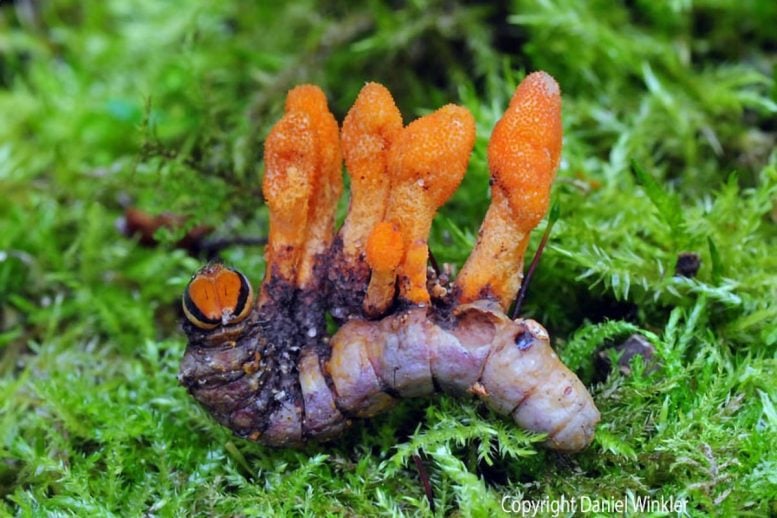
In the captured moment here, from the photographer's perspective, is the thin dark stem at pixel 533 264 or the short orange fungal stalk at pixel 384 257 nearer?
the short orange fungal stalk at pixel 384 257

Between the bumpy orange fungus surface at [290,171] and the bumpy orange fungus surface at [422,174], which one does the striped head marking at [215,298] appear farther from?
the bumpy orange fungus surface at [422,174]

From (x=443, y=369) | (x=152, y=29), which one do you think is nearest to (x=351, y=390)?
(x=443, y=369)

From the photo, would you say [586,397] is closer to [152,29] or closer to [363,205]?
[363,205]

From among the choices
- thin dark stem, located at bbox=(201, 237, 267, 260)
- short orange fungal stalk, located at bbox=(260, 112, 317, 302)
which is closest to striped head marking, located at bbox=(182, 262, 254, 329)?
short orange fungal stalk, located at bbox=(260, 112, 317, 302)

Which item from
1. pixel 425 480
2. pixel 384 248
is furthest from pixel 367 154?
pixel 425 480

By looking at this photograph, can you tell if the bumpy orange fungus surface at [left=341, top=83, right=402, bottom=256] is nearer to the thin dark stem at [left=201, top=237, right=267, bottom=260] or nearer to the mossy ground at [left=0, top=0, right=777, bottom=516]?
the mossy ground at [left=0, top=0, right=777, bottom=516]

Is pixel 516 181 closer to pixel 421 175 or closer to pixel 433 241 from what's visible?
pixel 421 175

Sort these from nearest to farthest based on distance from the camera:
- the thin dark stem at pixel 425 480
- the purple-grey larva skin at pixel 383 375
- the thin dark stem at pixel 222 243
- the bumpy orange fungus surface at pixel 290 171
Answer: the purple-grey larva skin at pixel 383 375, the thin dark stem at pixel 425 480, the bumpy orange fungus surface at pixel 290 171, the thin dark stem at pixel 222 243

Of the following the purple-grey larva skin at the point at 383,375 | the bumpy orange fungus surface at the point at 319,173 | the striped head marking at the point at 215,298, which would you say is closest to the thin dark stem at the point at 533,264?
the purple-grey larva skin at the point at 383,375
